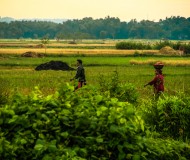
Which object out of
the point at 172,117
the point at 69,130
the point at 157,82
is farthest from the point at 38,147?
the point at 157,82

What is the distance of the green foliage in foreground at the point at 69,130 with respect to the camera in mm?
5367

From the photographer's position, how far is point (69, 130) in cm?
574

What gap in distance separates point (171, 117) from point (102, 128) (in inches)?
154

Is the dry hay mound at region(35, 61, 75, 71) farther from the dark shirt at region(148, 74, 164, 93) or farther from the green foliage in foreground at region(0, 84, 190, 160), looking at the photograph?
the green foliage in foreground at region(0, 84, 190, 160)

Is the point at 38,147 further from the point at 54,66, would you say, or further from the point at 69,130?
the point at 54,66

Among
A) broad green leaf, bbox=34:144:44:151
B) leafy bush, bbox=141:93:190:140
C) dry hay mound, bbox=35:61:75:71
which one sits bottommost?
dry hay mound, bbox=35:61:75:71

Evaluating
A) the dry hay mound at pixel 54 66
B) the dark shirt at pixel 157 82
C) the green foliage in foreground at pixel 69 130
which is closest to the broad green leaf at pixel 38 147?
the green foliage in foreground at pixel 69 130

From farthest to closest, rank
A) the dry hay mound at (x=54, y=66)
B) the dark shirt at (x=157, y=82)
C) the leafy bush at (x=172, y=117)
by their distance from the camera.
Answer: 1. the dry hay mound at (x=54, y=66)
2. the dark shirt at (x=157, y=82)
3. the leafy bush at (x=172, y=117)

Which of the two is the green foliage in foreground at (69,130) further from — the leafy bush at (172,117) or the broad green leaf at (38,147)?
the leafy bush at (172,117)

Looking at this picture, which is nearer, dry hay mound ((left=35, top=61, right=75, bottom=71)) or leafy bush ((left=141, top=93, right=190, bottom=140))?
leafy bush ((left=141, top=93, right=190, bottom=140))

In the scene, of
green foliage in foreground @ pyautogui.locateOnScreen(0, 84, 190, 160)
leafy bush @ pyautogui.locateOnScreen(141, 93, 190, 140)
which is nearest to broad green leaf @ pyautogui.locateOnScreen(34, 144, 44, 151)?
green foliage in foreground @ pyautogui.locateOnScreen(0, 84, 190, 160)

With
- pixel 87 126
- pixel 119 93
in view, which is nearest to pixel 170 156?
pixel 87 126

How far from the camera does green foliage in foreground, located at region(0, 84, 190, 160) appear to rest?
5367 mm

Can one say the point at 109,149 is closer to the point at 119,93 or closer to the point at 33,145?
the point at 33,145
